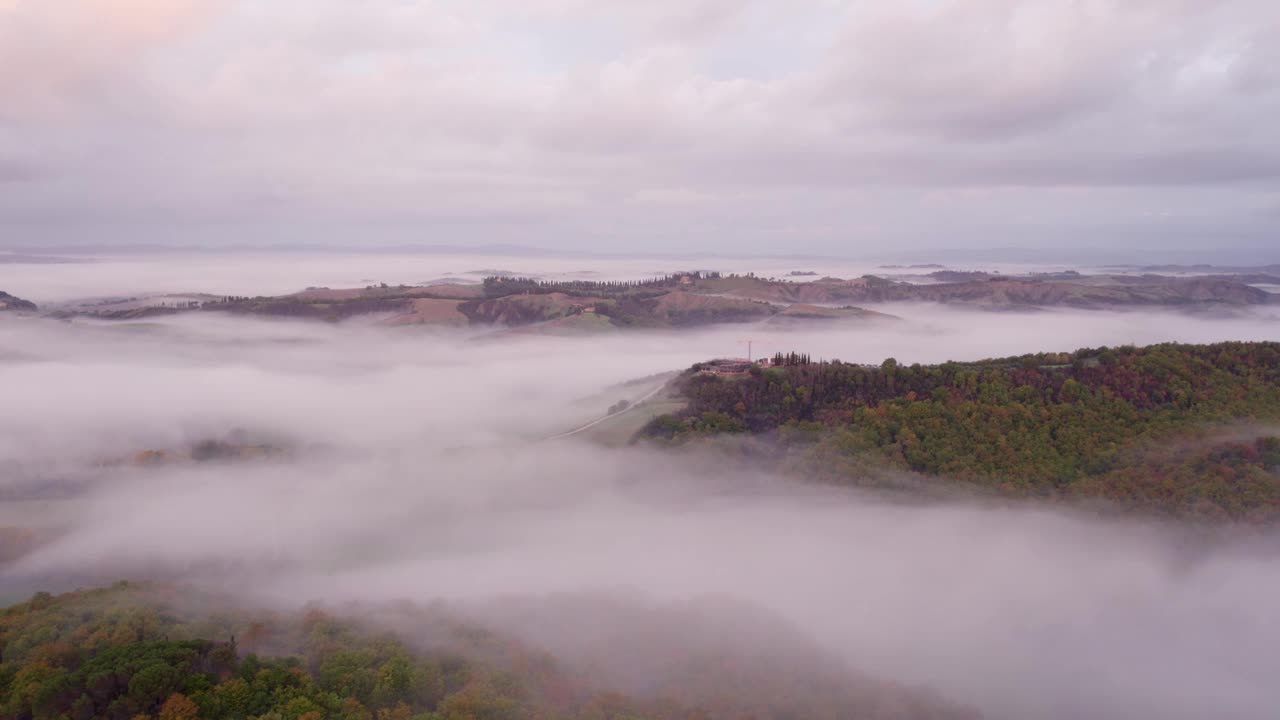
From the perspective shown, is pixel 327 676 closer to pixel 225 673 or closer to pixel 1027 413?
pixel 225 673

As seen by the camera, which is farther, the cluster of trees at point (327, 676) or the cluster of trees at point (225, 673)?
the cluster of trees at point (327, 676)

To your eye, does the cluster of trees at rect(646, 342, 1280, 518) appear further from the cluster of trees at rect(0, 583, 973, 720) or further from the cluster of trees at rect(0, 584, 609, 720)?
the cluster of trees at rect(0, 584, 609, 720)

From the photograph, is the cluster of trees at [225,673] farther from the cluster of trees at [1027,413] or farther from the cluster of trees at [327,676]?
the cluster of trees at [1027,413]

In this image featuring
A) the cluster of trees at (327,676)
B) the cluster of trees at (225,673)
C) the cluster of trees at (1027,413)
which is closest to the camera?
the cluster of trees at (225,673)

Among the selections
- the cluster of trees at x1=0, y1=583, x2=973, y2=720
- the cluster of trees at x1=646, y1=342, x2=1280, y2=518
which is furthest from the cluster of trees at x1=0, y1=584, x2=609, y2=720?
the cluster of trees at x1=646, y1=342, x2=1280, y2=518

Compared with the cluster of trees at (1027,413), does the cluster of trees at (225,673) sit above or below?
below

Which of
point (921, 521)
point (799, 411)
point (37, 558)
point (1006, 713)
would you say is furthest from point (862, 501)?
point (37, 558)

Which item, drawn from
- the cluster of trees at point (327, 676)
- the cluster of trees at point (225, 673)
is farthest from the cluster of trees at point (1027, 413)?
the cluster of trees at point (225, 673)

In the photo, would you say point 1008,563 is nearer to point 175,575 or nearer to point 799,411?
point 799,411

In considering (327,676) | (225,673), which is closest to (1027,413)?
(327,676)
